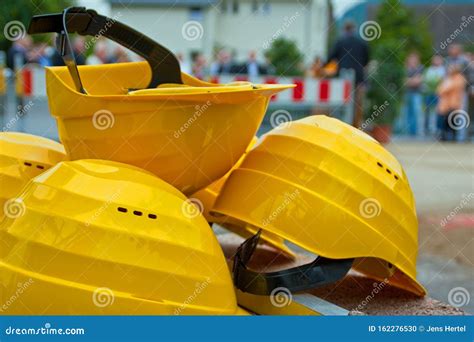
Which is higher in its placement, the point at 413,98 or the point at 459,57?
the point at 459,57

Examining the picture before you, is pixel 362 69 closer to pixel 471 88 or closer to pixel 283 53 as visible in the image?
pixel 283 53

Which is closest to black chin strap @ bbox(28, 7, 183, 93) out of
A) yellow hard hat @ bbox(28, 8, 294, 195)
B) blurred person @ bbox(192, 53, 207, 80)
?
yellow hard hat @ bbox(28, 8, 294, 195)

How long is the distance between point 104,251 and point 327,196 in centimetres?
84

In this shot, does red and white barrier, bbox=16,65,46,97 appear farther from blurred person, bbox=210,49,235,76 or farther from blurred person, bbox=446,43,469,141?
blurred person, bbox=446,43,469,141

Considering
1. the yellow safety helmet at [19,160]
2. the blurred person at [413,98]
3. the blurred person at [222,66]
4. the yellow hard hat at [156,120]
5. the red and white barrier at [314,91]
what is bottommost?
the blurred person at [413,98]

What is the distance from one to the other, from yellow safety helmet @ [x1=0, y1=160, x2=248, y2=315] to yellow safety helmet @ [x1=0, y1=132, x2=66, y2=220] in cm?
51

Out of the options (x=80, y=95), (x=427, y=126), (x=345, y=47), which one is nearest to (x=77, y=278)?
(x=80, y=95)

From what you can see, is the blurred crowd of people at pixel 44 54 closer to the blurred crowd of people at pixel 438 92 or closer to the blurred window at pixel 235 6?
the blurred window at pixel 235 6

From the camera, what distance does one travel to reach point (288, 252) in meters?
3.56

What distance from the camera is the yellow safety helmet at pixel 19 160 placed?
2811mm

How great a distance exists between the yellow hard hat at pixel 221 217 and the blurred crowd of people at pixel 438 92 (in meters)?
8.00

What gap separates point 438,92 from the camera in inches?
470

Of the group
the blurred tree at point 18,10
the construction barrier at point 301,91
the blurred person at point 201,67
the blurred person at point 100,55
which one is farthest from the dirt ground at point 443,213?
the blurred person at point 100,55

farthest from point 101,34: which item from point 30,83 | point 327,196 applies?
point 30,83
